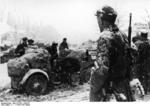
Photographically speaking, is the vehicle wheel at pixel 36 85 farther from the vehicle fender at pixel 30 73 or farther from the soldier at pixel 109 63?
the soldier at pixel 109 63

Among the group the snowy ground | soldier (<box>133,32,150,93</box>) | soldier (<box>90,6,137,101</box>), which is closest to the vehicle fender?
the snowy ground

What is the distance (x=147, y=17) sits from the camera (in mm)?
19234

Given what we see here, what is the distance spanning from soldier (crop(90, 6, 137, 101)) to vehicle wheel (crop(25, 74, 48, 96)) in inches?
160

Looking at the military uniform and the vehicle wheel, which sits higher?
the military uniform

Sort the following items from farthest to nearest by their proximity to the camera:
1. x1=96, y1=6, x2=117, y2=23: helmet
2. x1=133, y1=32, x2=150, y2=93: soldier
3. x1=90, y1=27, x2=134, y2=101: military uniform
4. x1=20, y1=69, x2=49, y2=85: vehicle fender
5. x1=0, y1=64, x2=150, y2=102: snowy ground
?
x1=133, y1=32, x2=150, y2=93: soldier → x1=20, y1=69, x2=49, y2=85: vehicle fender → x1=0, y1=64, x2=150, y2=102: snowy ground → x1=96, y1=6, x2=117, y2=23: helmet → x1=90, y1=27, x2=134, y2=101: military uniform

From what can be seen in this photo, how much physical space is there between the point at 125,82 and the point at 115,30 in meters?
0.56

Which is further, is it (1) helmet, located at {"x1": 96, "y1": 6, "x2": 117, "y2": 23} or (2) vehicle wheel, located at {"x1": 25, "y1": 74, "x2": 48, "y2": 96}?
(2) vehicle wheel, located at {"x1": 25, "y1": 74, "x2": 48, "y2": 96}

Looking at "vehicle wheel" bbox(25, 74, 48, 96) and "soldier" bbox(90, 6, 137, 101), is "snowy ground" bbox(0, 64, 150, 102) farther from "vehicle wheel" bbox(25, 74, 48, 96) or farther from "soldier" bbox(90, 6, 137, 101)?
"soldier" bbox(90, 6, 137, 101)

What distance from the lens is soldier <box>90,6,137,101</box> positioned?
3.86m

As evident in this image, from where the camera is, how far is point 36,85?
26.3ft

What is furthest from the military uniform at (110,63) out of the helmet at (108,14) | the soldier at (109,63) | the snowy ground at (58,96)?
the snowy ground at (58,96)

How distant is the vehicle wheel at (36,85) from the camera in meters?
7.89

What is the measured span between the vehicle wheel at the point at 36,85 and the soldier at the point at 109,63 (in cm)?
406

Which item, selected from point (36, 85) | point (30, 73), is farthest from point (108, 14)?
point (36, 85)
